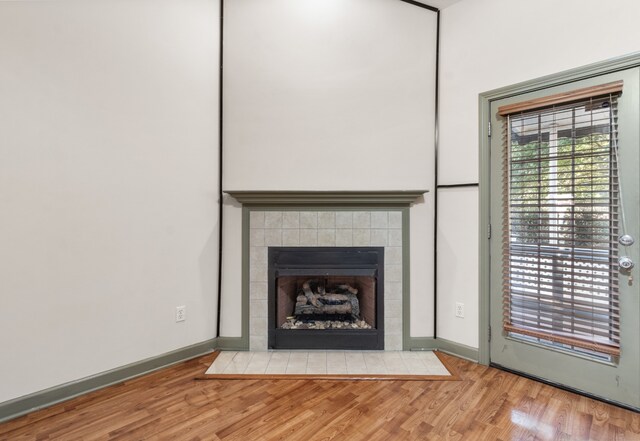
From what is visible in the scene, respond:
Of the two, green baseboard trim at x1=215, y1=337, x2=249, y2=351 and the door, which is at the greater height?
the door

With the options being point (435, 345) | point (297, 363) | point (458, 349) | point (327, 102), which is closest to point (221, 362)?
point (297, 363)

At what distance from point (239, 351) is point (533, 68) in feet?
10.2

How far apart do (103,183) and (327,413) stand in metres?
2.01

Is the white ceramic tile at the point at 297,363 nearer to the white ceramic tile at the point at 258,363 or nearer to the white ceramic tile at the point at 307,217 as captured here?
the white ceramic tile at the point at 258,363

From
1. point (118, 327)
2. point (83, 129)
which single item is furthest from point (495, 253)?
point (83, 129)

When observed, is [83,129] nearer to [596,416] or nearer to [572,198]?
[572,198]

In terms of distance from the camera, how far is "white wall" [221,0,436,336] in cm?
258

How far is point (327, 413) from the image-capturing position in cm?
178

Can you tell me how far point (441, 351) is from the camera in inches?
102

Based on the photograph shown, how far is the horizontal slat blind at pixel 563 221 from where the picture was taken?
6.25 ft

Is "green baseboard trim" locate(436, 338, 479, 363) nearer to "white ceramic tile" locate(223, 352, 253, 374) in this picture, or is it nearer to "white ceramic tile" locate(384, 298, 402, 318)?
"white ceramic tile" locate(384, 298, 402, 318)

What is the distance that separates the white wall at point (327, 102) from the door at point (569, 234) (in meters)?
0.61

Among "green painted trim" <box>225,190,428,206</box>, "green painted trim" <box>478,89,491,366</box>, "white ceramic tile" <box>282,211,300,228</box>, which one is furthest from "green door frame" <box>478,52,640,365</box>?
"white ceramic tile" <box>282,211,300,228</box>

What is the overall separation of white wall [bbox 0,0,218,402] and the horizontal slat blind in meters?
2.35
